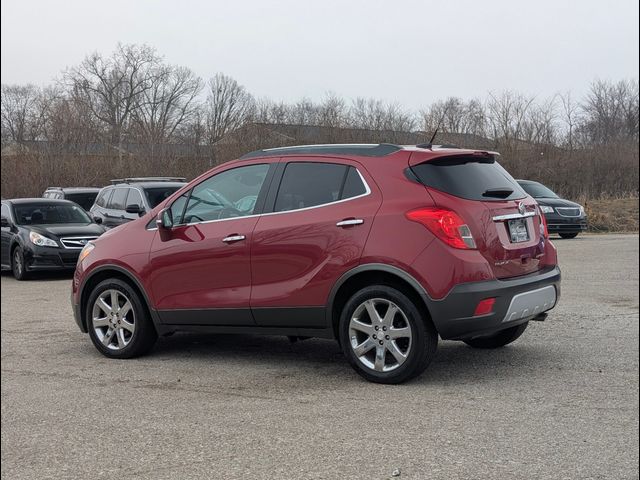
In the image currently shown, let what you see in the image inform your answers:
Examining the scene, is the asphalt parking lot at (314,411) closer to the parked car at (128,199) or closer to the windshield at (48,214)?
the windshield at (48,214)

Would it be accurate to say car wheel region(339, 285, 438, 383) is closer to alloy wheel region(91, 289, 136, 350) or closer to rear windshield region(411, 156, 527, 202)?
rear windshield region(411, 156, 527, 202)

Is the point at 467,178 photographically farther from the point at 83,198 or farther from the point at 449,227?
the point at 83,198

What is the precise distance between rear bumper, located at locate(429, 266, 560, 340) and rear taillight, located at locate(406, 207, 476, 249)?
301mm

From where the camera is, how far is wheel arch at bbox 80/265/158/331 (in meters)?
6.75

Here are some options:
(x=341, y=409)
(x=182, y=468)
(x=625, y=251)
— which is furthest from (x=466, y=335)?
(x=625, y=251)

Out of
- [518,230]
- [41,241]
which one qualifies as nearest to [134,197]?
[41,241]

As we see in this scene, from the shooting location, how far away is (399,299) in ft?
18.2

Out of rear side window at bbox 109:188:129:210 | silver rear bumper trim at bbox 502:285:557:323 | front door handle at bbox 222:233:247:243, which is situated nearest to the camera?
silver rear bumper trim at bbox 502:285:557:323

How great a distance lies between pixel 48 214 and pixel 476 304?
12.1 metres

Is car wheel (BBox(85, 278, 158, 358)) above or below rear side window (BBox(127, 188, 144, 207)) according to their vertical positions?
below

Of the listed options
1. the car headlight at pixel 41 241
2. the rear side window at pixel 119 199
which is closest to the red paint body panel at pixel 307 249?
the car headlight at pixel 41 241

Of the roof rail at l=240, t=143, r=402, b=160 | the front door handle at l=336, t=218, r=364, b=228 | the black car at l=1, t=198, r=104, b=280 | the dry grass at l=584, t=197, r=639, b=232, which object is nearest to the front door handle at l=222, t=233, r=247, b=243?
the roof rail at l=240, t=143, r=402, b=160

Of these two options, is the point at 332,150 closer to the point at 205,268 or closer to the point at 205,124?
the point at 205,268

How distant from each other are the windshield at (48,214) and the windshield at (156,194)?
1.27m
